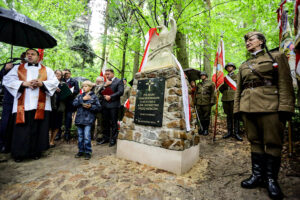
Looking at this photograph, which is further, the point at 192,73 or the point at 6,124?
the point at 192,73

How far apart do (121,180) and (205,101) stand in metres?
3.96

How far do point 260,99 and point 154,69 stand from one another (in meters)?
1.91

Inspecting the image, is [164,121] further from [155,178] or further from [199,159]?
[199,159]

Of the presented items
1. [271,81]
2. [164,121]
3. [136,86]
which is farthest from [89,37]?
[271,81]

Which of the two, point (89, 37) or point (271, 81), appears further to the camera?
point (89, 37)

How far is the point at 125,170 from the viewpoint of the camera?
2674 millimetres

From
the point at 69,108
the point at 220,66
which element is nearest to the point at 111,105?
the point at 69,108

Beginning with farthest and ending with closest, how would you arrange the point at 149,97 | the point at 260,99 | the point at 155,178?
1. the point at 149,97
2. the point at 155,178
3. the point at 260,99

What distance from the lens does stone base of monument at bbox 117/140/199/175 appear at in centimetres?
260

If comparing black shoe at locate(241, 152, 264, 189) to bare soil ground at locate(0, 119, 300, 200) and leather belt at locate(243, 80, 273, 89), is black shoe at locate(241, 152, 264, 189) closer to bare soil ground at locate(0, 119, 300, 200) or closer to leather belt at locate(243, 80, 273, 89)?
bare soil ground at locate(0, 119, 300, 200)

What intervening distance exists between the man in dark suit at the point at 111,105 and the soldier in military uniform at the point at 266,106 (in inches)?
119

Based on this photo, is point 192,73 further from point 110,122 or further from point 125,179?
point 125,179

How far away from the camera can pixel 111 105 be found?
421cm

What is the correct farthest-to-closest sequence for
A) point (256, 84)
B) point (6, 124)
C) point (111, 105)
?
point (111, 105) < point (6, 124) < point (256, 84)
